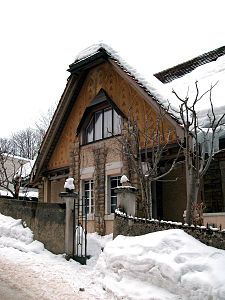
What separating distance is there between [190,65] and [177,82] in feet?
7.52

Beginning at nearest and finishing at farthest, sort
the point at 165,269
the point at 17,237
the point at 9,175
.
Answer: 1. the point at 165,269
2. the point at 17,237
3. the point at 9,175

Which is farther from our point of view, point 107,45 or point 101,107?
point 101,107

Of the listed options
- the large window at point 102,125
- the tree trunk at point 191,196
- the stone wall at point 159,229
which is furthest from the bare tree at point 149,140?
the tree trunk at point 191,196

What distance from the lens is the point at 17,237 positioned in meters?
10.7

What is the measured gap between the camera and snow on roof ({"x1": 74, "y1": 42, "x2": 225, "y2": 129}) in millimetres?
11570

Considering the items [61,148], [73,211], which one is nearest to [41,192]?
[61,148]

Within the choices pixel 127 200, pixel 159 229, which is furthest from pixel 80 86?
pixel 159 229

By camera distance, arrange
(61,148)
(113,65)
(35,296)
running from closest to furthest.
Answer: (35,296), (113,65), (61,148)

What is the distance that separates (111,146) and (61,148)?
148 inches

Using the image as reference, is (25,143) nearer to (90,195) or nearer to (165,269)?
(90,195)

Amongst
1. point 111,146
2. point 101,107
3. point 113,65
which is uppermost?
point 113,65

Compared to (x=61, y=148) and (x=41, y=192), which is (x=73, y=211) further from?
(x=41, y=192)

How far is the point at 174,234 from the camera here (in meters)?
6.30

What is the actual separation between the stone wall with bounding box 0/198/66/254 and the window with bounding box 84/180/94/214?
147 inches
